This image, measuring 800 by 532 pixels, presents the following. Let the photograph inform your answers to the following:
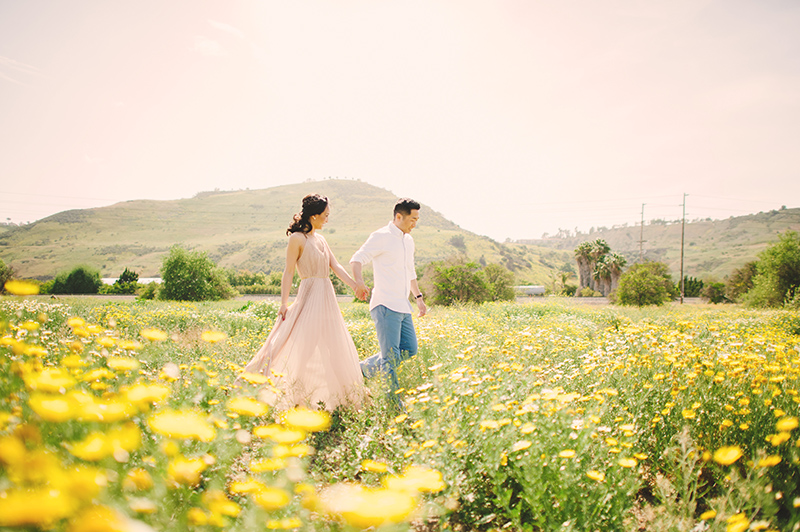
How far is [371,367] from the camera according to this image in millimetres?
4273

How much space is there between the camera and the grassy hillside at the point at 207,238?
330ft

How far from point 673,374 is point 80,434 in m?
3.64

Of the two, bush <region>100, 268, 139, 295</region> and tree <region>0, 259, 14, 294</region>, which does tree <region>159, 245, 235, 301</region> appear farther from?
bush <region>100, 268, 139, 295</region>

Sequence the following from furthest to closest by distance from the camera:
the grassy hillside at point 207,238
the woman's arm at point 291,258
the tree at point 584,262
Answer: the grassy hillside at point 207,238, the tree at point 584,262, the woman's arm at point 291,258

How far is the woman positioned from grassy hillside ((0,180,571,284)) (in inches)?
3247

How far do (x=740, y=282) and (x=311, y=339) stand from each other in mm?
44906

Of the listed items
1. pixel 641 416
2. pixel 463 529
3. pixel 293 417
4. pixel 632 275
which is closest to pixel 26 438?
pixel 293 417

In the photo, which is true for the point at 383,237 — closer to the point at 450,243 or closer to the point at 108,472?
the point at 108,472

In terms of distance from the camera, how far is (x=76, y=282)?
125 ft

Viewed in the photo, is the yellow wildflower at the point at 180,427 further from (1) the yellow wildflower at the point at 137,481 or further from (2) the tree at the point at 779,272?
(2) the tree at the point at 779,272

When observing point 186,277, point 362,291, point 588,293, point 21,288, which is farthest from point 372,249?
point 588,293

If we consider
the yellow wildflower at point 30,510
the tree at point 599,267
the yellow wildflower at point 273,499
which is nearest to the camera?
the yellow wildflower at point 30,510

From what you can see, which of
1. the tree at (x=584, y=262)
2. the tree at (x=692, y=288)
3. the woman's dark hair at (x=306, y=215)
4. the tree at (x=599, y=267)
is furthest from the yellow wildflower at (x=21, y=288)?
the tree at (x=692, y=288)

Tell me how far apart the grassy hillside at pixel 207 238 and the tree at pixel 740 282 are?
4588 cm
